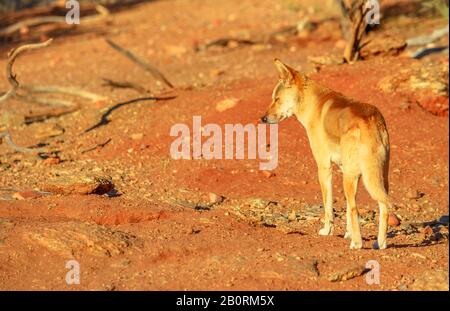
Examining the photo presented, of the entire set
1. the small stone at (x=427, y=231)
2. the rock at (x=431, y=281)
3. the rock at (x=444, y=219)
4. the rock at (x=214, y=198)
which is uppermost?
the rock at (x=214, y=198)

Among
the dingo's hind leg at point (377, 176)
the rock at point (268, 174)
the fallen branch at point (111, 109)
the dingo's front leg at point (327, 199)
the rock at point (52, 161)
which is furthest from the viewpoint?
the fallen branch at point (111, 109)

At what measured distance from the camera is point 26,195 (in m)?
9.48

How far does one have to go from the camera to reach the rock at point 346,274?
690 centimetres

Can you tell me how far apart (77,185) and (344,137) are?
3.15 m

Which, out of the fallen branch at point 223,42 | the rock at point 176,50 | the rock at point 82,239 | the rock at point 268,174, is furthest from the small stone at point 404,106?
the rock at point 176,50

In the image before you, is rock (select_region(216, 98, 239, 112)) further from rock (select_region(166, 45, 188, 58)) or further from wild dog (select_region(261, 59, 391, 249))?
rock (select_region(166, 45, 188, 58))

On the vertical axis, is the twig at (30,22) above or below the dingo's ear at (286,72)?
above

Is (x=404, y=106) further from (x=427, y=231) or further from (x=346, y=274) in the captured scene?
(x=346, y=274)

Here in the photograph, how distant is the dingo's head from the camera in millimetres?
8805

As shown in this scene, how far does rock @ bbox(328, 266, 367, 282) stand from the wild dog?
80 cm

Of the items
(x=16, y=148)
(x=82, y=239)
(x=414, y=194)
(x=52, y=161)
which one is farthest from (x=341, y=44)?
(x=82, y=239)

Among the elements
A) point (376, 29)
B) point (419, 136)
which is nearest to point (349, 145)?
point (419, 136)

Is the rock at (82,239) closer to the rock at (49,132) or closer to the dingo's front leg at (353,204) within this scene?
the dingo's front leg at (353,204)

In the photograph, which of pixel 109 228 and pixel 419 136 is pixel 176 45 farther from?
pixel 109 228
